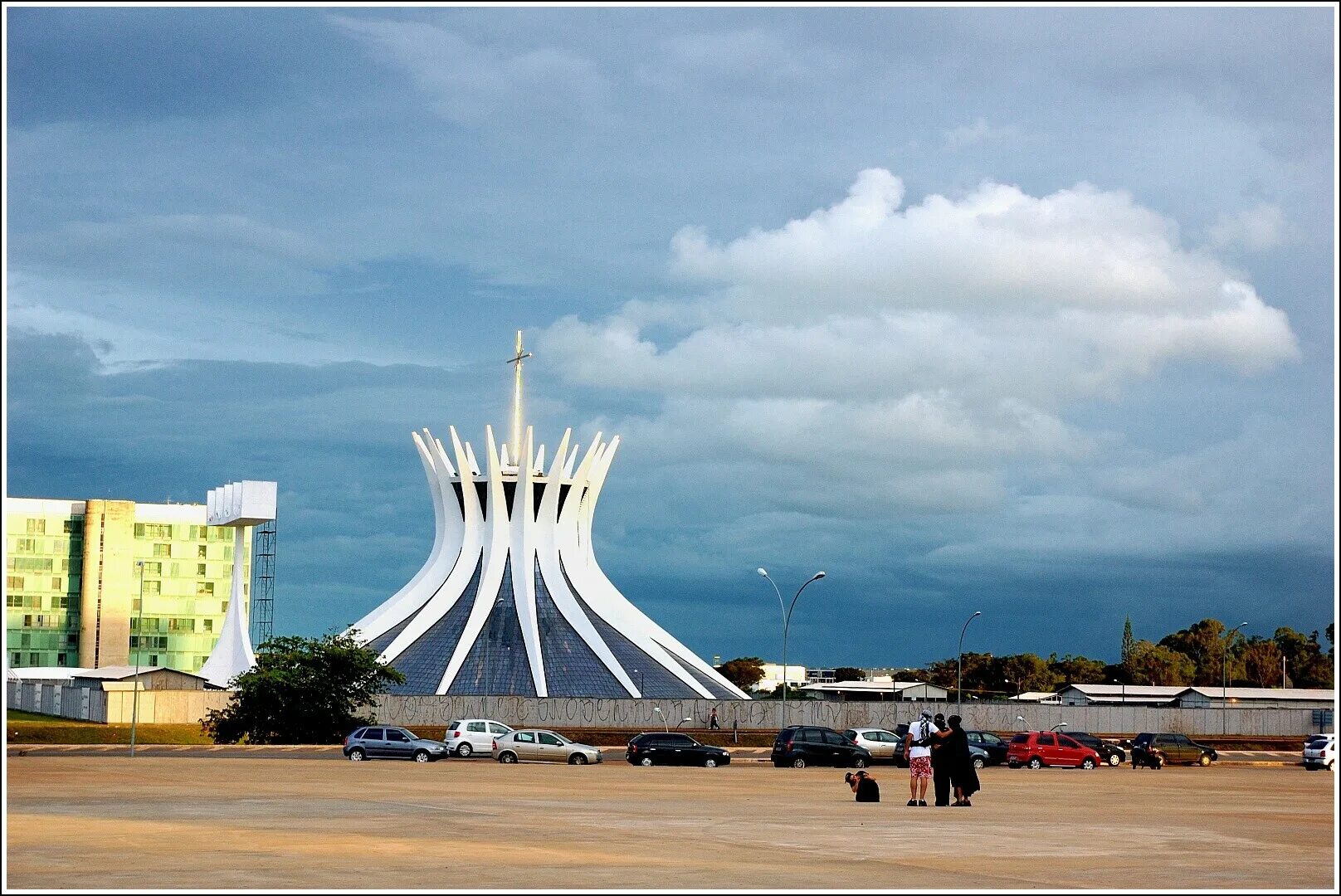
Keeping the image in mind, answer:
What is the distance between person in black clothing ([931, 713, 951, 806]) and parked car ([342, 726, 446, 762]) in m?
24.9

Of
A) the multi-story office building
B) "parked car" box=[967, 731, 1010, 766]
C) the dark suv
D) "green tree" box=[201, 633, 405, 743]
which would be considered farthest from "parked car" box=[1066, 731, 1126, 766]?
the multi-story office building

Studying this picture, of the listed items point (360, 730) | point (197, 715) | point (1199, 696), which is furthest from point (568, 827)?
point (1199, 696)

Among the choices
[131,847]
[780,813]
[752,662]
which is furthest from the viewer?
[752,662]

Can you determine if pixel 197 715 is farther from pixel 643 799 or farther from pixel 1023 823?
pixel 1023 823

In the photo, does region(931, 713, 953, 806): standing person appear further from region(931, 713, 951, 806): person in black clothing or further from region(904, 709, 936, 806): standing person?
region(904, 709, 936, 806): standing person

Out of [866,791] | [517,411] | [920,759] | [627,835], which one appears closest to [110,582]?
[517,411]

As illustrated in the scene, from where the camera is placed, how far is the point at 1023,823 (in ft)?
73.7

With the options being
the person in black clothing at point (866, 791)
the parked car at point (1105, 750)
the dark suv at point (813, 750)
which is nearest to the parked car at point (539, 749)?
the dark suv at point (813, 750)

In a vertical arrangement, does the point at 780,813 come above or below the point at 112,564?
below

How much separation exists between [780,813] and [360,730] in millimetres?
25887

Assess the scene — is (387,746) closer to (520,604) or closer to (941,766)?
(941,766)

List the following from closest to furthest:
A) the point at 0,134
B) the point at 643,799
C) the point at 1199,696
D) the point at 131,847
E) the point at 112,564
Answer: the point at 0,134 → the point at 131,847 → the point at 643,799 → the point at 1199,696 → the point at 112,564

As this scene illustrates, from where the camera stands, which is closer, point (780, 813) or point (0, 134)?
point (0, 134)

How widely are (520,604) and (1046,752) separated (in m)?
38.3
